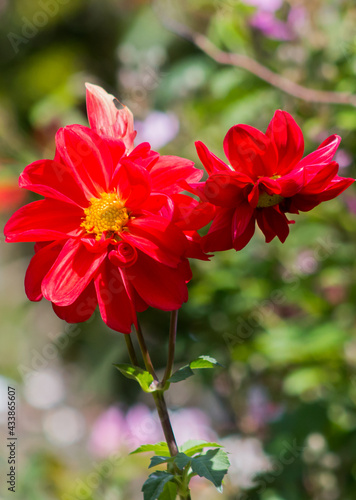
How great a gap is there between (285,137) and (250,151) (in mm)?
24

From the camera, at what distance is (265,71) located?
879mm

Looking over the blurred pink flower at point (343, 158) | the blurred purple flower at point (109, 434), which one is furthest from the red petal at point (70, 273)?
the blurred purple flower at point (109, 434)

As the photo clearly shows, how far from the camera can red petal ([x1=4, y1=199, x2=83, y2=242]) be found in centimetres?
38

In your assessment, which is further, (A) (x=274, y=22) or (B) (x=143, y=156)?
(A) (x=274, y=22)

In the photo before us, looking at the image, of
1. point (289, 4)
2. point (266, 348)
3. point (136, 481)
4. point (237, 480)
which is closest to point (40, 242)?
point (266, 348)

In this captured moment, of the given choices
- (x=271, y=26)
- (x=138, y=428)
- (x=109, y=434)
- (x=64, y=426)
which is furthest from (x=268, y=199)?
(x=64, y=426)

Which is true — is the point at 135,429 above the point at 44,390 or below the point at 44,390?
above

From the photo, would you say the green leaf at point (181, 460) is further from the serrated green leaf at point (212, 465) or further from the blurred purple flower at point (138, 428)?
the blurred purple flower at point (138, 428)

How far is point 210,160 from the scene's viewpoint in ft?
1.23

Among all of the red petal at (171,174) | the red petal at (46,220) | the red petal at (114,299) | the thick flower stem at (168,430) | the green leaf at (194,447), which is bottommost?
the green leaf at (194,447)

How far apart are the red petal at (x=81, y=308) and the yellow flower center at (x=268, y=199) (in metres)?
0.13

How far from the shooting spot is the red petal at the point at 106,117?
416mm

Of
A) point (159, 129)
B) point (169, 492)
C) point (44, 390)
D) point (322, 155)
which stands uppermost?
point (322, 155)

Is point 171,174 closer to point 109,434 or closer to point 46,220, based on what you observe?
point 46,220
